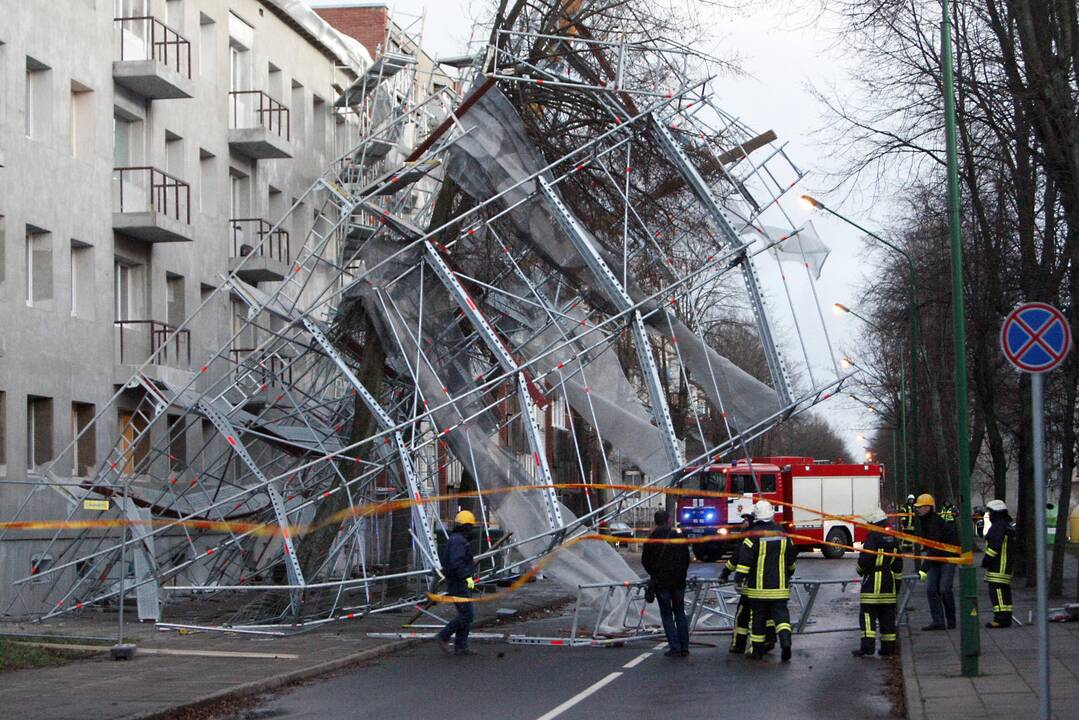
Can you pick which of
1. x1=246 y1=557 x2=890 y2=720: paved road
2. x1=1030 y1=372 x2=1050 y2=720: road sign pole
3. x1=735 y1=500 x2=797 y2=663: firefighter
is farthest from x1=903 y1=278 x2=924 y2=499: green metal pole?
x1=1030 y1=372 x2=1050 y2=720: road sign pole

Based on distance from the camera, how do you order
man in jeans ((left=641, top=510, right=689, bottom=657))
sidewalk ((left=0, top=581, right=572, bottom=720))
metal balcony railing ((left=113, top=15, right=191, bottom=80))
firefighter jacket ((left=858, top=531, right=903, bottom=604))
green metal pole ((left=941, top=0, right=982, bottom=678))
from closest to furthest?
sidewalk ((left=0, top=581, right=572, bottom=720)) → green metal pole ((left=941, top=0, right=982, bottom=678)) → firefighter jacket ((left=858, top=531, right=903, bottom=604)) → man in jeans ((left=641, top=510, right=689, bottom=657)) → metal balcony railing ((left=113, top=15, right=191, bottom=80))

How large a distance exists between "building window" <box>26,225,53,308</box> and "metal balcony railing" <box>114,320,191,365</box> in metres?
2.35

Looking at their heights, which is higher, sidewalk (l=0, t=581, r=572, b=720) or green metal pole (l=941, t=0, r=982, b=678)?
green metal pole (l=941, t=0, r=982, b=678)

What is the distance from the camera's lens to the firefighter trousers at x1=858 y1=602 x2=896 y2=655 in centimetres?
1681

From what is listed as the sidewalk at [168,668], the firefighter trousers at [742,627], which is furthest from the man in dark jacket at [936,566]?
the sidewalk at [168,668]

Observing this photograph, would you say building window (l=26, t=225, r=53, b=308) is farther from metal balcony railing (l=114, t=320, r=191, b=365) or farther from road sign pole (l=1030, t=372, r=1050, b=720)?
road sign pole (l=1030, t=372, r=1050, b=720)

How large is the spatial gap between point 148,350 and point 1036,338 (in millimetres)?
21139

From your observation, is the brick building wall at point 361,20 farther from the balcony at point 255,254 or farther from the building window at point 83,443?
the building window at point 83,443

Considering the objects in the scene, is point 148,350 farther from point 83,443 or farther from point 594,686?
point 594,686

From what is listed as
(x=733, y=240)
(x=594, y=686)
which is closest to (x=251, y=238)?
(x=733, y=240)

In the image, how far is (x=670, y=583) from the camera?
54.4 ft

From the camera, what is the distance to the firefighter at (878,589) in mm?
16469

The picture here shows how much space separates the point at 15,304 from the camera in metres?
24.4

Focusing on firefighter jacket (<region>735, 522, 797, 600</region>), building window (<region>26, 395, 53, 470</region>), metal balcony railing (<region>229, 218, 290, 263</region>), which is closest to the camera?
firefighter jacket (<region>735, 522, 797, 600</region>)
